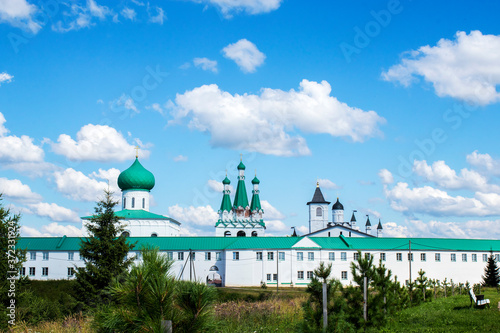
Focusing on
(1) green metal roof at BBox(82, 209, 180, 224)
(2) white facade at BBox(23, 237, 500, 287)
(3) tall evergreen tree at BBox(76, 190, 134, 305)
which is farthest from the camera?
(1) green metal roof at BBox(82, 209, 180, 224)

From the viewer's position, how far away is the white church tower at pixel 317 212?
74.4 meters

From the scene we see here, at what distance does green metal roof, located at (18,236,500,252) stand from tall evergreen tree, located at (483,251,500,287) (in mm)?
2996

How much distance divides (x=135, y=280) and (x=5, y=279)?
31.0 ft

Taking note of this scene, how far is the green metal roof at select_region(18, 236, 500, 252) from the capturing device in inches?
1901

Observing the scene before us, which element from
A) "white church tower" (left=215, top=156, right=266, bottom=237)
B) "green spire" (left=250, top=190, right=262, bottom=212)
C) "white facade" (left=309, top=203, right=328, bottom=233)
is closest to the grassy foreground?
"white church tower" (left=215, top=156, right=266, bottom=237)

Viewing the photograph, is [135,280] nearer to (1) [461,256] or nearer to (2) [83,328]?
(2) [83,328]

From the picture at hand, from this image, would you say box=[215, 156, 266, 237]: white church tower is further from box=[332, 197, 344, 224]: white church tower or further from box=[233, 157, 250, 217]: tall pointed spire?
box=[332, 197, 344, 224]: white church tower

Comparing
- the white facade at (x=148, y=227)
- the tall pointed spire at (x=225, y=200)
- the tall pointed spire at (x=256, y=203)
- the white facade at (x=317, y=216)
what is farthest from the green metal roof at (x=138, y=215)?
the white facade at (x=317, y=216)

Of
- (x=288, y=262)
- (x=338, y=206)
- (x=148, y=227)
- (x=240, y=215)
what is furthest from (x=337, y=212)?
(x=148, y=227)

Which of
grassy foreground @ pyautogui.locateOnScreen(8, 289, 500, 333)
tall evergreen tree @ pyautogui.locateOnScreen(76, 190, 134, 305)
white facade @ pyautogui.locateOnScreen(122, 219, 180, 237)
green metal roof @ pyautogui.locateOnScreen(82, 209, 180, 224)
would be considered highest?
green metal roof @ pyautogui.locateOnScreen(82, 209, 180, 224)

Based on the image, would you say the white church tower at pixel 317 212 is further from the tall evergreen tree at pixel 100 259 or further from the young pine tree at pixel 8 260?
the young pine tree at pixel 8 260

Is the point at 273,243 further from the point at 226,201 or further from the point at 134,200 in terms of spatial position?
the point at 226,201

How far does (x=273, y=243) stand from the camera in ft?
159

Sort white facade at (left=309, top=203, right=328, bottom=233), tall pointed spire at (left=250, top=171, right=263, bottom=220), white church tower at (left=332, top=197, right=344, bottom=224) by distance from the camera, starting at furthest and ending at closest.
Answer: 1. white church tower at (left=332, top=197, right=344, bottom=224)
2. white facade at (left=309, top=203, right=328, bottom=233)
3. tall pointed spire at (left=250, top=171, right=263, bottom=220)
